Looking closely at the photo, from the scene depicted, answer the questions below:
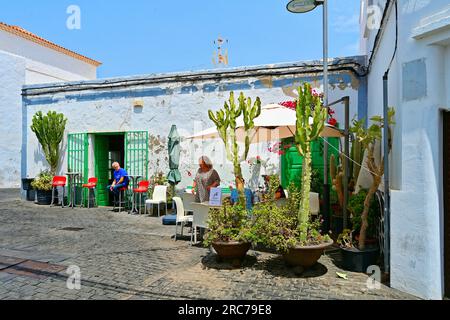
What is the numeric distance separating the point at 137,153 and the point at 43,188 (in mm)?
3675

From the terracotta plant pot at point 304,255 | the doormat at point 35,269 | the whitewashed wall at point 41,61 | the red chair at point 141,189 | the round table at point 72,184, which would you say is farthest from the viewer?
the whitewashed wall at point 41,61

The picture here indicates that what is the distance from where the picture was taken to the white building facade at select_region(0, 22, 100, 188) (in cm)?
1867

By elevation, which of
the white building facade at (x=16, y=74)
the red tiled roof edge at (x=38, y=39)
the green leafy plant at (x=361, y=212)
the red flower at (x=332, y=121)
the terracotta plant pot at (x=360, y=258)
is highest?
the red tiled roof edge at (x=38, y=39)

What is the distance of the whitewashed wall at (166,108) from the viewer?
9.86 metres

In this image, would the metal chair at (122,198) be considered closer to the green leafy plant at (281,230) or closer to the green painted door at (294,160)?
the green painted door at (294,160)

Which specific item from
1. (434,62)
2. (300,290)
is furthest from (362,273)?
(434,62)

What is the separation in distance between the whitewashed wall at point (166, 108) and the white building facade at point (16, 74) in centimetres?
607

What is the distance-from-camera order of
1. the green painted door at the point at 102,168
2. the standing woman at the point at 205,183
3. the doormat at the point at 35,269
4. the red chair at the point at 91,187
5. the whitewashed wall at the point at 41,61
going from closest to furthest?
the doormat at the point at 35,269 → the standing woman at the point at 205,183 → the red chair at the point at 91,187 → the green painted door at the point at 102,168 → the whitewashed wall at the point at 41,61

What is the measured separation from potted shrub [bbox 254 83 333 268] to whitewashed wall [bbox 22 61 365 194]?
4.55m

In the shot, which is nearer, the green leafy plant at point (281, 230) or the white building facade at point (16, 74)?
the green leafy plant at point (281, 230)

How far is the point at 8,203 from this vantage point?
12703 millimetres

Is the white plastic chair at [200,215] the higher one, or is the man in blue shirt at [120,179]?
the man in blue shirt at [120,179]

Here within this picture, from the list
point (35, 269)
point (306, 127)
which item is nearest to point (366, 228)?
point (306, 127)

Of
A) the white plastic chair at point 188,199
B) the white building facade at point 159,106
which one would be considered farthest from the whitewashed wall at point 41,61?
the white plastic chair at point 188,199
